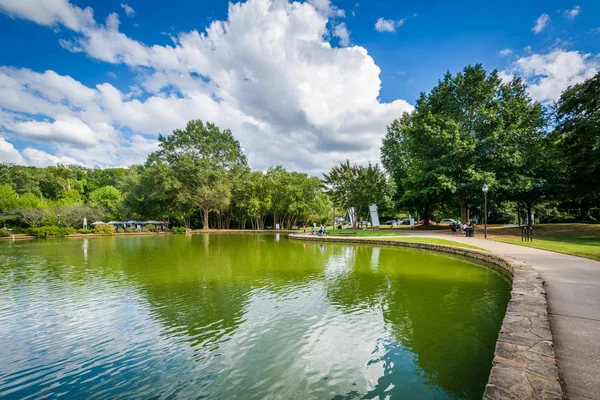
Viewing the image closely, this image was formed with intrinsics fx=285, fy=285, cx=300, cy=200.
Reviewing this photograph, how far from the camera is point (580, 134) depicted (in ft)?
65.4

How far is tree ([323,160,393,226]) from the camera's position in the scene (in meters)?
31.6

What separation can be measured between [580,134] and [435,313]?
75.2ft

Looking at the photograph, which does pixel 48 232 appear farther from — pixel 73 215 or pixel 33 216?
pixel 73 215

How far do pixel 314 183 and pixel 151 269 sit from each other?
36.7 metres

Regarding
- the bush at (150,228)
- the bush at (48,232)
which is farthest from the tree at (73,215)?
the bush at (150,228)

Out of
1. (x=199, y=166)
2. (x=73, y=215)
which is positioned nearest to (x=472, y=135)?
(x=199, y=166)

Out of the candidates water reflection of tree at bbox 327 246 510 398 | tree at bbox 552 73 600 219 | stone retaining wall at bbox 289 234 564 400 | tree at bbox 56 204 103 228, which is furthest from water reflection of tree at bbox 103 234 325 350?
tree at bbox 56 204 103 228

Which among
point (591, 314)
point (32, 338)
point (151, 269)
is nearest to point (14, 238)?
point (151, 269)

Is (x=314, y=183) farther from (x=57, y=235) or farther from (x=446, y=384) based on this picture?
(x=446, y=384)

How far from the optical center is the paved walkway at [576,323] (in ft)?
9.02

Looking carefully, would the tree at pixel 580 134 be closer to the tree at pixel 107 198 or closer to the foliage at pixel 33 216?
the foliage at pixel 33 216

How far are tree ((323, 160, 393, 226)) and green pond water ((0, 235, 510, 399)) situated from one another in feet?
73.8

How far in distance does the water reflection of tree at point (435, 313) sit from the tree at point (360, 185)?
2073 centimetres

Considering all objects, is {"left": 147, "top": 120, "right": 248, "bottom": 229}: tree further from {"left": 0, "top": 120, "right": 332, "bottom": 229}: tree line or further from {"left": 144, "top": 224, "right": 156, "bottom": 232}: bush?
{"left": 144, "top": 224, "right": 156, "bottom": 232}: bush
